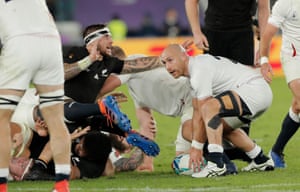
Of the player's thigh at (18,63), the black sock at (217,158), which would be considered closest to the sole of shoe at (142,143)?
the black sock at (217,158)

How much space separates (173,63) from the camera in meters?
9.72

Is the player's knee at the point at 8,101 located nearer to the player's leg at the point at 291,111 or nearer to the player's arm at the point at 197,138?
the player's arm at the point at 197,138

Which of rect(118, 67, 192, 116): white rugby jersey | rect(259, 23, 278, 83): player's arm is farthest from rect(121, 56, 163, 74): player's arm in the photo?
rect(259, 23, 278, 83): player's arm

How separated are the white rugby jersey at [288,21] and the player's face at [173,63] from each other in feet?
3.27

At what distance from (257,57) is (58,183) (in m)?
3.63

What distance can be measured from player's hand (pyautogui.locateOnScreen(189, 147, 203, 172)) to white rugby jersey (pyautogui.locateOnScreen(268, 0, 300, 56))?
1393mm

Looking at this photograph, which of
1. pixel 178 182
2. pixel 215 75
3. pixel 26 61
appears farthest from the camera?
pixel 215 75

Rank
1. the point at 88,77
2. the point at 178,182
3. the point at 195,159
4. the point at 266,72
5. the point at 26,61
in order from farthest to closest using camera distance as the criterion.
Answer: the point at 88,77
the point at 266,72
the point at 195,159
the point at 178,182
the point at 26,61

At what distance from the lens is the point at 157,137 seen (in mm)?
13656

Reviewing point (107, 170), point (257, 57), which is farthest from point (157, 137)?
point (107, 170)

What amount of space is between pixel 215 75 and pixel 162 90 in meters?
0.95

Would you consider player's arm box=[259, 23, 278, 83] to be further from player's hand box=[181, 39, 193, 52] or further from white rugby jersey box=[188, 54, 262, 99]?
player's hand box=[181, 39, 193, 52]

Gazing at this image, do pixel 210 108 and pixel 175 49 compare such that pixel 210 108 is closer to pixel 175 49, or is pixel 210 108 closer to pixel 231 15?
pixel 175 49

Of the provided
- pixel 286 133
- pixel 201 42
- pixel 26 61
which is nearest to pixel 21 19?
pixel 26 61
